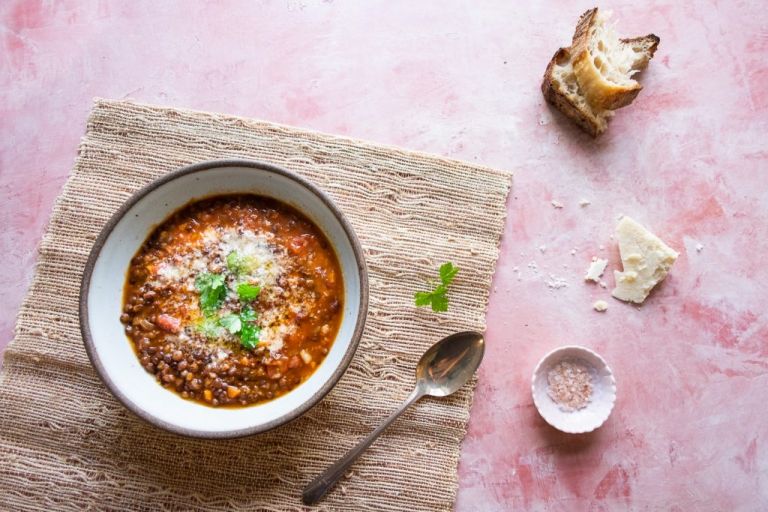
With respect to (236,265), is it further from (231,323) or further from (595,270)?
(595,270)

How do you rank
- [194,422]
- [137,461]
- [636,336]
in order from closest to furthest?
[194,422]
[137,461]
[636,336]

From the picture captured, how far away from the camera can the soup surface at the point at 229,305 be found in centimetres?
283

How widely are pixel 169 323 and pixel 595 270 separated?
2023mm

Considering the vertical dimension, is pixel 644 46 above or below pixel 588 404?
above

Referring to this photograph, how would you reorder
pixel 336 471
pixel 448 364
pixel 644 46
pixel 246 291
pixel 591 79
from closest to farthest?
pixel 246 291 < pixel 336 471 < pixel 448 364 < pixel 591 79 < pixel 644 46

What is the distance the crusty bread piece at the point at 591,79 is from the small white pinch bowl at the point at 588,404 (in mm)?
1116

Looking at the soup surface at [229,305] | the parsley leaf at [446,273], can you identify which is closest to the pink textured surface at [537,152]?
the parsley leaf at [446,273]

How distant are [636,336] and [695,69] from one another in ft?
4.69

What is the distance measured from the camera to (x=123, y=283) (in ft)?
9.46

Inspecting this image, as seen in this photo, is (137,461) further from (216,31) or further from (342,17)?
(342,17)

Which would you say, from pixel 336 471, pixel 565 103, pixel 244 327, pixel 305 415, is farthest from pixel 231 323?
pixel 565 103

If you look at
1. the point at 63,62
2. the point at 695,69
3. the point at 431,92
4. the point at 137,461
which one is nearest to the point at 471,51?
the point at 431,92

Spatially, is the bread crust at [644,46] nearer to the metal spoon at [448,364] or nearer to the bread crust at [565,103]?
the bread crust at [565,103]

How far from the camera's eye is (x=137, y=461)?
3090mm
